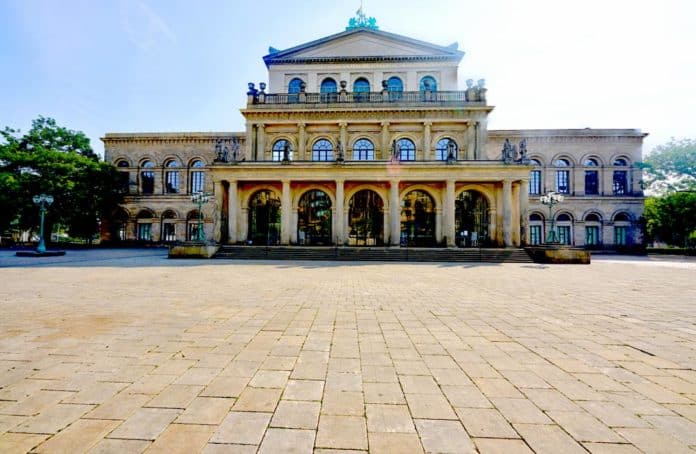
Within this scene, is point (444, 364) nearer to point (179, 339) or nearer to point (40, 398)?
point (179, 339)

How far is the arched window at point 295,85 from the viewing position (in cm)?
3111

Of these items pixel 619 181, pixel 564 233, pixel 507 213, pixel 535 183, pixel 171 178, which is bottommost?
pixel 564 233

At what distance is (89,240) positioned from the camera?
3525 cm

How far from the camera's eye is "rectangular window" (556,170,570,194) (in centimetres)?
3291

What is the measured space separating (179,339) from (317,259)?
1588cm

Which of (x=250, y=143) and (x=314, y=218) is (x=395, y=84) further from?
(x=314, y=218)

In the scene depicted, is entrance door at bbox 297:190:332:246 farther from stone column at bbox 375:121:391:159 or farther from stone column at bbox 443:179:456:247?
stone column at bbox 443:179:456:247

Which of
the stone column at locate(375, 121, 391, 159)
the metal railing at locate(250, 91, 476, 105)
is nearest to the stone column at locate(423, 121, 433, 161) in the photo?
the metal railing at locate(250, 91, 476, 105)

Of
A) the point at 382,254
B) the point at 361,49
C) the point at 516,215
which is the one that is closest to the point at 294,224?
the point at 382,254

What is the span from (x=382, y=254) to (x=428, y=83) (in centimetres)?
1915

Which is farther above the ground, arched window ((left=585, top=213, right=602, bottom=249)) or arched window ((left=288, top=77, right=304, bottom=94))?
arched window ((left=288, top=77, right=304, bottom=94))

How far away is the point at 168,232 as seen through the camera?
3419 centimetres

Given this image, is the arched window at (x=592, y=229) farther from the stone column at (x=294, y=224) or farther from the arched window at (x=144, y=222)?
the arched window at (x=144, y=222)

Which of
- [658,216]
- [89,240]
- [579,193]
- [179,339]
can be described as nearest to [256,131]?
[89,240]
